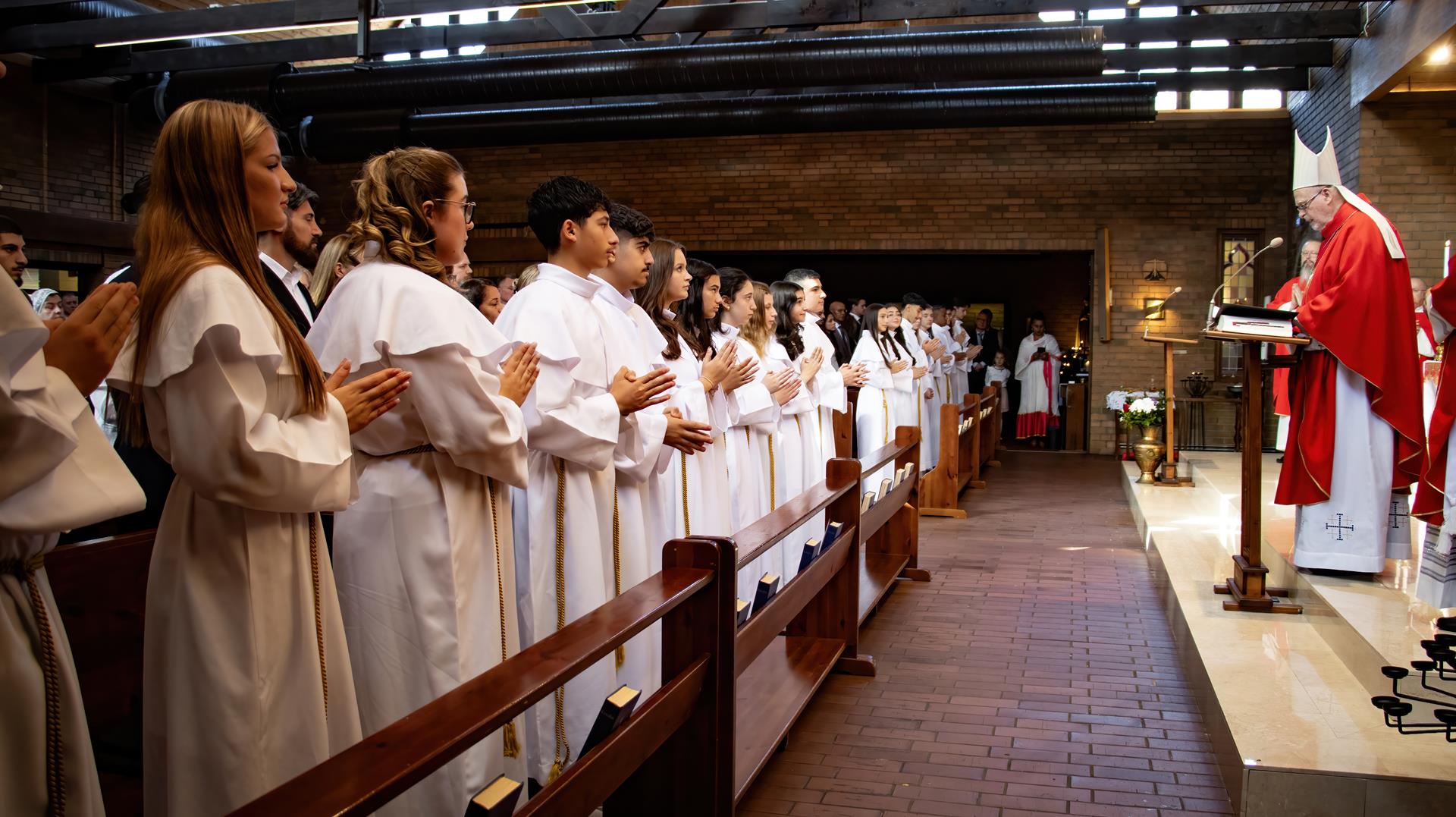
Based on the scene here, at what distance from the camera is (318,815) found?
132 centimetres

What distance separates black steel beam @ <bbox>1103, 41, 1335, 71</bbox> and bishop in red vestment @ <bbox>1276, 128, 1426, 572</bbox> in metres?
7.28

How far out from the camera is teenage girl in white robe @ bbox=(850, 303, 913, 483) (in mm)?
9383

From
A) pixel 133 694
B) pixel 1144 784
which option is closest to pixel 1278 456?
pixel 1144 784

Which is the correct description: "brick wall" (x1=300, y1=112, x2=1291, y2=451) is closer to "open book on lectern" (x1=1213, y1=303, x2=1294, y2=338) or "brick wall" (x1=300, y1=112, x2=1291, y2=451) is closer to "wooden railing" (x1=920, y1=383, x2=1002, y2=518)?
"wooden railing" (x1=920, y1=383, x2=1002, y2=518)

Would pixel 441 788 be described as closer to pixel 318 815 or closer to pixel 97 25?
pixel 318 815

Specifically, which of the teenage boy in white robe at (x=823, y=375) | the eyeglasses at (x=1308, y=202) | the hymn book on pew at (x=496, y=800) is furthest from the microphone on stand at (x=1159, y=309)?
the hymn book on pew at (x=496, y=800)

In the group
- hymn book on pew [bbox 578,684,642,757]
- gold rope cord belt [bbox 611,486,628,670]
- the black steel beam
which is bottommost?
hymn book on pew [bbox 578,684,642,757]

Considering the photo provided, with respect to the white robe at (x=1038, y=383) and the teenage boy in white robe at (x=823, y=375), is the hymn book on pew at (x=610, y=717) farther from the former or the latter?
the white robe at (x=1038, y=383)

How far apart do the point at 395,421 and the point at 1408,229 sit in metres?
10.8

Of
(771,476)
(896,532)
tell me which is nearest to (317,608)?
(771,476)

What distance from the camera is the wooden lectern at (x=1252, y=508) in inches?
196

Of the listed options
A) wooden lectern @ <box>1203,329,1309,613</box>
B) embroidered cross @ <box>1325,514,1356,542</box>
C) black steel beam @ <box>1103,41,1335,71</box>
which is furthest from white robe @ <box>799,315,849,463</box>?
black steel beam @ <box>1103,41,1335,71</box>

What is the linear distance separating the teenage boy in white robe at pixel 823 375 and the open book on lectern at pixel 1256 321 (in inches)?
109

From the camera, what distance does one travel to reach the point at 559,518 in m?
3.23
